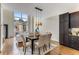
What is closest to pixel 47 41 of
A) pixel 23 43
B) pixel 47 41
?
pixel 47 41

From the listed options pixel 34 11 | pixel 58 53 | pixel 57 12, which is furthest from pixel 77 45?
pixel 34 11

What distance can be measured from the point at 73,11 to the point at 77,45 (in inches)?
28.3

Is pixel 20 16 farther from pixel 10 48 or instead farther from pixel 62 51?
pixel 62 51

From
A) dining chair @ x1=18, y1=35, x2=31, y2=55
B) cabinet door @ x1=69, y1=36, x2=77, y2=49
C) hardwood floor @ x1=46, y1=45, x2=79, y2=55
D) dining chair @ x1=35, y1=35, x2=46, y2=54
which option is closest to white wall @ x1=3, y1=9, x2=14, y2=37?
dining chair @ x1=18, y1=35, x2=31, y2=55

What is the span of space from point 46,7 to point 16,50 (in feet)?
3.53

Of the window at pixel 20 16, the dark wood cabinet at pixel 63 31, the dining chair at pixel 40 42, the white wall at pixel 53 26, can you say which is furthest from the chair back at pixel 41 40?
the window at pixel 20 16

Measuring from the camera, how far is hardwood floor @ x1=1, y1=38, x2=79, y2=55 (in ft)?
6.93

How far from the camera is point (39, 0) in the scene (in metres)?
2.06

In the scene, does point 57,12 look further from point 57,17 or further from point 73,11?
point 73,11

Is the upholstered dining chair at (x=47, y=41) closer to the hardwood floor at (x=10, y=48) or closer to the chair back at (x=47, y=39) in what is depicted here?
the chair back at (x=47, y=39)

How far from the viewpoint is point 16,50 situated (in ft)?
7.24

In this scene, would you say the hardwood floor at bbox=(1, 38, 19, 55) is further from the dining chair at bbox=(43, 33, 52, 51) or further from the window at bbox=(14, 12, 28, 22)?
the dining chair at bbox=(43, 33, 52, 51)

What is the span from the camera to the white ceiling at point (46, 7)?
6.88 feet

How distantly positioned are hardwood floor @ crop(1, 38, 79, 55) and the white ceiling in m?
0.66
